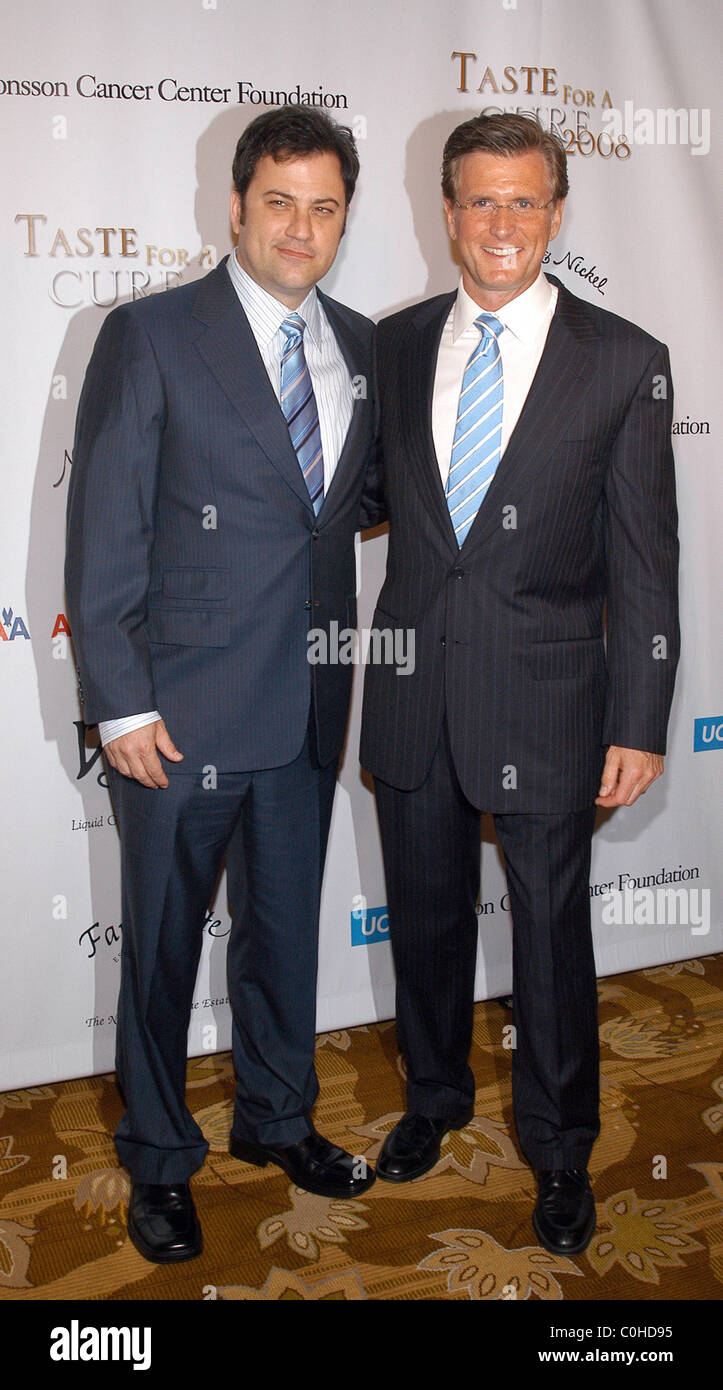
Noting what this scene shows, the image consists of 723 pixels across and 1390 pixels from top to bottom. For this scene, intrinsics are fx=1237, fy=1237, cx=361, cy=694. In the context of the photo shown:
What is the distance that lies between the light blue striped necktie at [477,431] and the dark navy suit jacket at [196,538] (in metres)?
0.19

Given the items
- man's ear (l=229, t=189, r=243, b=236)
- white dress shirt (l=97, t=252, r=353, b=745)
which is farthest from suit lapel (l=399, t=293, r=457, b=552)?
man's ear (l=229, t=189, r=243, b=236)

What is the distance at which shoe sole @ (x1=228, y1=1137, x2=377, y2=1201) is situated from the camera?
2.33 m

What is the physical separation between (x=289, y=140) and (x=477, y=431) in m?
0.56

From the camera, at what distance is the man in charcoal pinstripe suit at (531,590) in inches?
81.5

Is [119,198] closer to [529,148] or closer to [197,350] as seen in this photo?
[197,350]

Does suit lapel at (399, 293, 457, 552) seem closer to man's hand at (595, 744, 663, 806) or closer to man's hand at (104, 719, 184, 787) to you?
man's hand at (595, 744, 663, 806)

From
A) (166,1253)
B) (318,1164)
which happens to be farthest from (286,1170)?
(166,1253)

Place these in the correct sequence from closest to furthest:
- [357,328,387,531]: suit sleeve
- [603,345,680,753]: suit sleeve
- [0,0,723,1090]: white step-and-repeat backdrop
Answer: [603,345,680,753]: suit sleeve < [357,328,387,531]: suit sleeve < [0,0,723,1090]: white step-and-repeat backdrop

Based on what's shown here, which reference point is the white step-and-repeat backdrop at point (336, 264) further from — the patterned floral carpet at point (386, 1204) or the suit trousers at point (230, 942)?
the suit trousers at point (230, 942)

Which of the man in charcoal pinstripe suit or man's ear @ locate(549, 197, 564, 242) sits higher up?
man's ear @ locate(549, 197, 564, 242)

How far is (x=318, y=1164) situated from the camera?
2.36 metres

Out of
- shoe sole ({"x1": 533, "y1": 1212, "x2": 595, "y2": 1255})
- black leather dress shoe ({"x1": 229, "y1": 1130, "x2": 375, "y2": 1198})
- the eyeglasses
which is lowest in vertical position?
shoe sole ({"x1": 533, "y1": 1212, "x2": 595, "y2": 1255})

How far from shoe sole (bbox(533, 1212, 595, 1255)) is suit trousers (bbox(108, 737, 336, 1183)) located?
50 centimetres

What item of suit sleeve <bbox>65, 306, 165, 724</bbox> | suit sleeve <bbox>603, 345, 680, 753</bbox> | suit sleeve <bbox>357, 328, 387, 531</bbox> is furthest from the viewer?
suit sleeve <bbox>357, 328, 387, 531</bbox>
